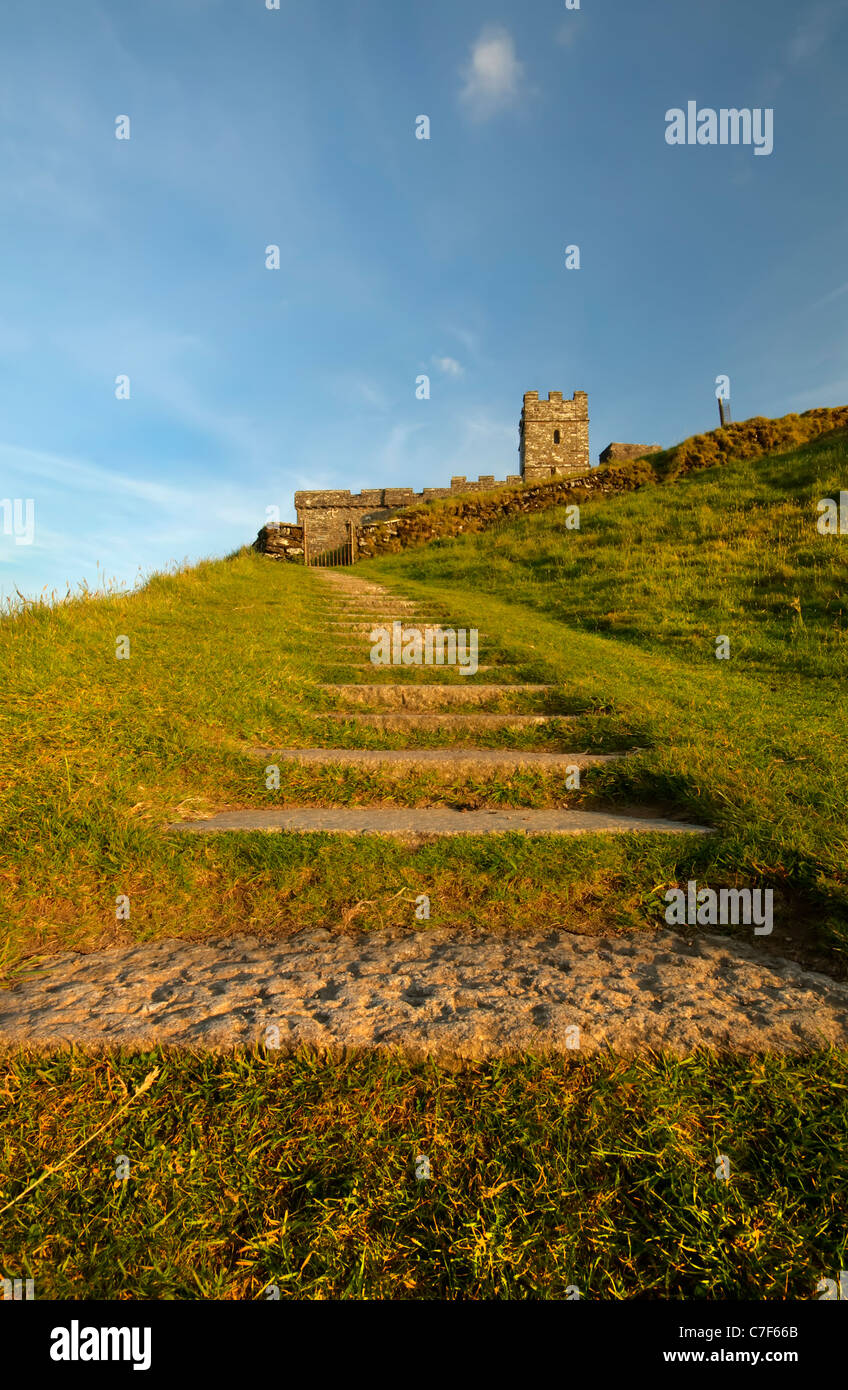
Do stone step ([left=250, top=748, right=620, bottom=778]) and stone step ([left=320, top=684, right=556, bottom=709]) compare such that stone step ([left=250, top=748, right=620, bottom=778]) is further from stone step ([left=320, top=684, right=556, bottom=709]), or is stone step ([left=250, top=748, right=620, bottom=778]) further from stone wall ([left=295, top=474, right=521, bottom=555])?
stone wall ([left=295, top=474, right=521, bottom=555])

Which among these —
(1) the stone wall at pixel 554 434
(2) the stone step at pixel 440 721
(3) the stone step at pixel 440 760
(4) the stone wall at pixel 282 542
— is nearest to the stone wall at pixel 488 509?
(4) the stone wall at pixel 282 542

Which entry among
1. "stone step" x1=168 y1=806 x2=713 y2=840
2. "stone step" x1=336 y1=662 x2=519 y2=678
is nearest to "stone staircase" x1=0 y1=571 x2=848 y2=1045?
"stone step" x1=168 y1=806 x2=713 y2=840

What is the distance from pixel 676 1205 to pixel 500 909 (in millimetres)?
1284

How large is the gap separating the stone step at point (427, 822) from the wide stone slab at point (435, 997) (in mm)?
713

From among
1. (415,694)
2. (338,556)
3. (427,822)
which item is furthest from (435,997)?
(338,556)

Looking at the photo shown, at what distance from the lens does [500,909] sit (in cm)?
266

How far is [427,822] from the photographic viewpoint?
332 cm

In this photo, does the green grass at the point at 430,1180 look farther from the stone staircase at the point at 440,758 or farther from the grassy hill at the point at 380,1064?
the stone staircase at the point at 440,758

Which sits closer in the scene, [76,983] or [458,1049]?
[458,1049]

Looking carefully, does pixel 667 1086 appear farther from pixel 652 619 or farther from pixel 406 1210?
pixel 652 619

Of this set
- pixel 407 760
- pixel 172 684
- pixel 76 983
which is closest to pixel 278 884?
pixel 76 983

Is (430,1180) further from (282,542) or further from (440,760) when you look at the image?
(282,542)

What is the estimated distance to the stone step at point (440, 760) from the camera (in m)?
4.08

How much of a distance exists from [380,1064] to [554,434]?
4328 centimetres
